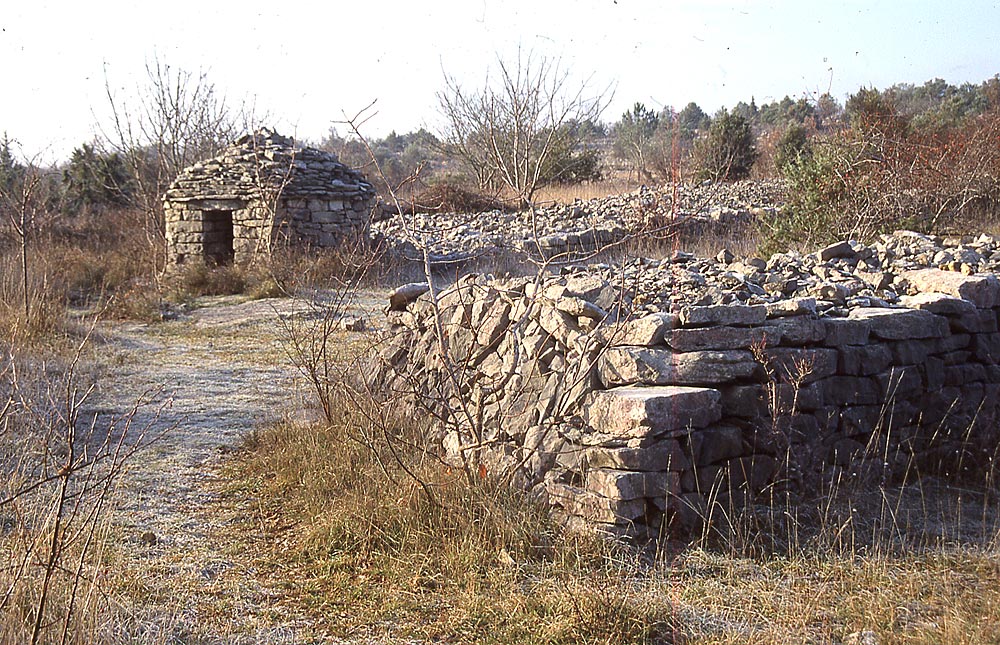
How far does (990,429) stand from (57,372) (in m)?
7.24

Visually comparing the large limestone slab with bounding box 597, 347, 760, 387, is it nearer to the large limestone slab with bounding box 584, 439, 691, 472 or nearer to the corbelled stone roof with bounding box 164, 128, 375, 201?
the large limestone slab with bounding box 584, 439, 691, 472

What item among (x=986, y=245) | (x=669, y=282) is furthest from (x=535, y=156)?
(x=669, y=282)

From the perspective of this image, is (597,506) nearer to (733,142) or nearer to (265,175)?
(265,175)

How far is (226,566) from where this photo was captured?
417cm

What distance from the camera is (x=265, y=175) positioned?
47.4 ft

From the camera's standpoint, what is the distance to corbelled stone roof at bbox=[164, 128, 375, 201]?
569 inches

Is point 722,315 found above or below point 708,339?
above

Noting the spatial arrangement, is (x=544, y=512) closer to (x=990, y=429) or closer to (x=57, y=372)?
(x=990, y=429)

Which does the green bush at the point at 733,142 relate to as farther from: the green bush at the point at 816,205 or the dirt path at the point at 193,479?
the dirt path at the point at 193,479

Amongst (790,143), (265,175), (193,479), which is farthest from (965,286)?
(790,143)

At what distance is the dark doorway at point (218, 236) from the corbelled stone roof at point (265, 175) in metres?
0.59

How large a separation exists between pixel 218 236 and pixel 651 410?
41.8 feet

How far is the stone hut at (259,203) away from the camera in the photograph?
47.0ft

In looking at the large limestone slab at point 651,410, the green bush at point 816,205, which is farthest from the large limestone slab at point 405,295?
the green bush at point 816,205
